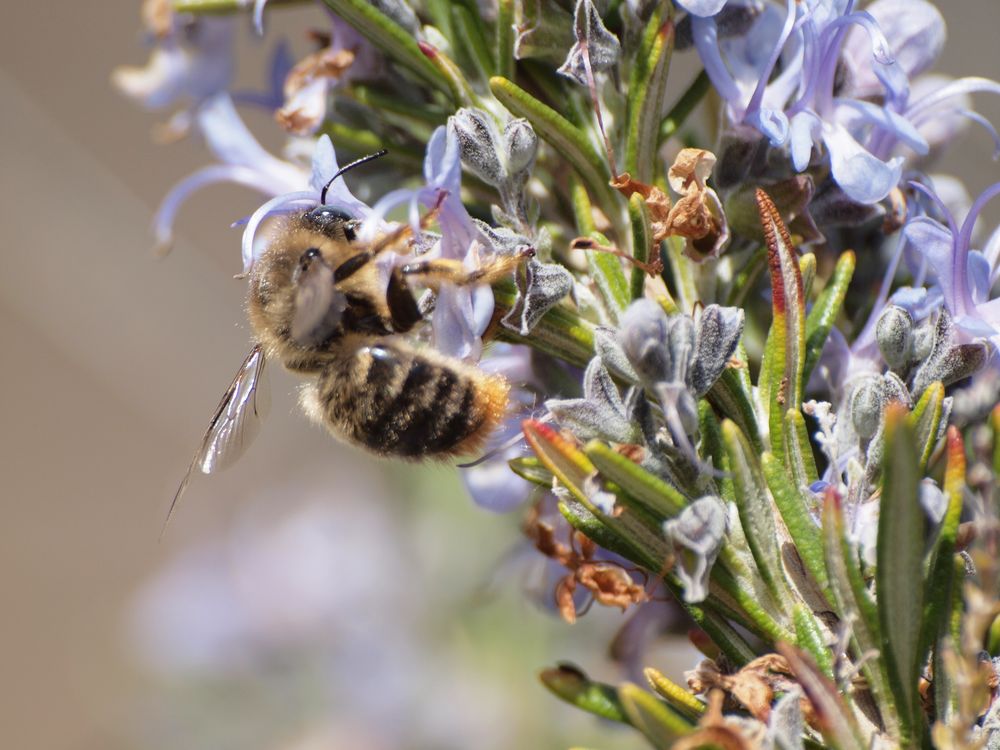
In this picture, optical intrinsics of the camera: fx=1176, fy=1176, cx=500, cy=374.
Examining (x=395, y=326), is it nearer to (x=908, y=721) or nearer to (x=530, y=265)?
(x=530, y=265)

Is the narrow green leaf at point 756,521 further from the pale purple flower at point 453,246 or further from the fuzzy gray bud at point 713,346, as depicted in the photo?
the pale purple flower at point 453,246

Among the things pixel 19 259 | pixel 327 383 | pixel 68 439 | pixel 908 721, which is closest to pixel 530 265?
pixel 327 383

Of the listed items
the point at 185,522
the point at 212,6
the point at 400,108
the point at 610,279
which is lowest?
the point at 185,522

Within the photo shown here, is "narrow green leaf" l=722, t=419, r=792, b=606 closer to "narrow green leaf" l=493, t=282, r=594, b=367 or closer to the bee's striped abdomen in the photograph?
"narrow green leaf" l=493, t=282, r=594, b=367

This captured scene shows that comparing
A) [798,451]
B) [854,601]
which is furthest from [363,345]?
[854,601]

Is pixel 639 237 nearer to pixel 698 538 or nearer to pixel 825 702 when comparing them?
pixel 698 538

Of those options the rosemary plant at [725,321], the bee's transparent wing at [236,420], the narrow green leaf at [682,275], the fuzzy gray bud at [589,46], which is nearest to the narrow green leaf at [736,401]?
the rosemary plant at [725,321]
